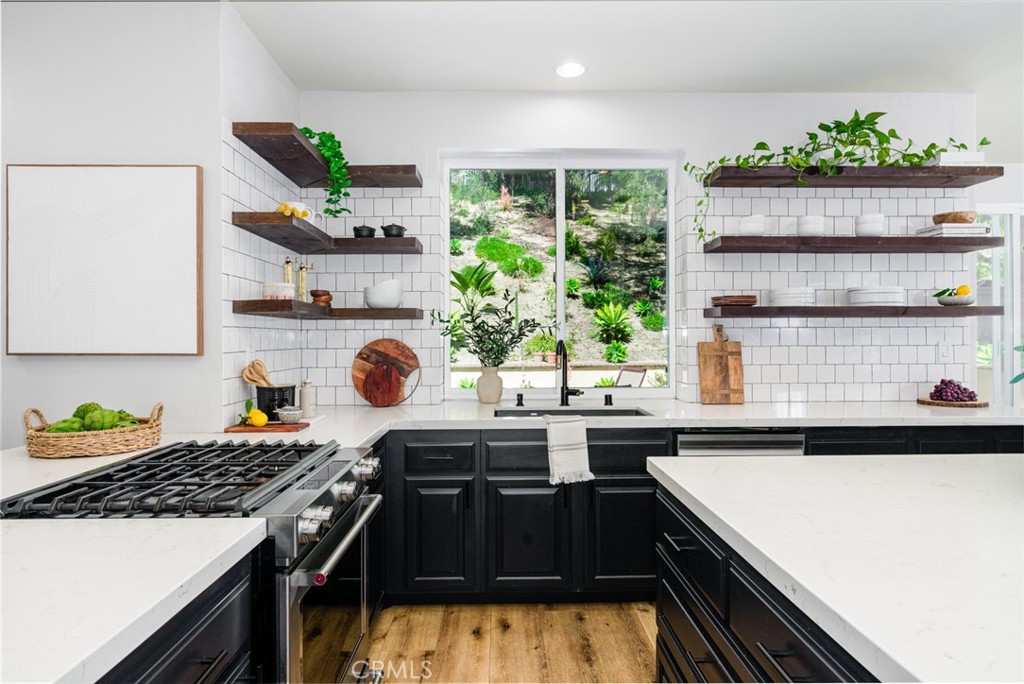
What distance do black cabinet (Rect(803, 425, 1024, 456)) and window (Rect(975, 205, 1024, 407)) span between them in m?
2.28

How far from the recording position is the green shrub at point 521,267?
146 inches

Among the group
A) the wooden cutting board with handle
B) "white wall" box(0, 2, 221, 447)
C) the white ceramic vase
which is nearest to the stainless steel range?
"white wall" box(0, 2, 221, 447)

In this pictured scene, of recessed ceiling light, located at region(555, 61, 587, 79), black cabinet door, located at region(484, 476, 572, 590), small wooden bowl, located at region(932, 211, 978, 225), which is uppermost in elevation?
recessed ceiling light, located at region(555, 61, 587, 79)

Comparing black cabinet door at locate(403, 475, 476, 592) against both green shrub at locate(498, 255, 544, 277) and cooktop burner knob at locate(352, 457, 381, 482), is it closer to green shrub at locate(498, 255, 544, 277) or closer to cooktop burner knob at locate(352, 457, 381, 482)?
cooktop burner knob at locate(352, 457, 381, 482)

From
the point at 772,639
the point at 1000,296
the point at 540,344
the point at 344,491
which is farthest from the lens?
the point at 1000,296

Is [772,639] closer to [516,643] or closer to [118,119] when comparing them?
[516,643]

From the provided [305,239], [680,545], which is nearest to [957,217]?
[680,545]

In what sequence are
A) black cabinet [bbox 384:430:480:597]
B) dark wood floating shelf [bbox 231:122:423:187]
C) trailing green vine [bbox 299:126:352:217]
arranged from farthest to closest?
1. trailing green vine [bbox 299:126:352:217]
2. black cabinet [bbox 384:430:480:597]
3. dark wood floating shelf [bbox 231:122:423:187]

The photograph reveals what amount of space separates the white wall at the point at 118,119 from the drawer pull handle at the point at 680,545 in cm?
185

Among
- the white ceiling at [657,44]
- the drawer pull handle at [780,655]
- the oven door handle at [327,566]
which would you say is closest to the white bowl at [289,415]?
the oven door handle at [327,566]

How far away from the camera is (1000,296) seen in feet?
15.6

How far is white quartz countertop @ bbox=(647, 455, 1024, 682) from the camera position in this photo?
2.38ft

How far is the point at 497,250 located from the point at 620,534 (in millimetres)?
1836

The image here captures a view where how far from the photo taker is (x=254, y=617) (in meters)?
1.32
